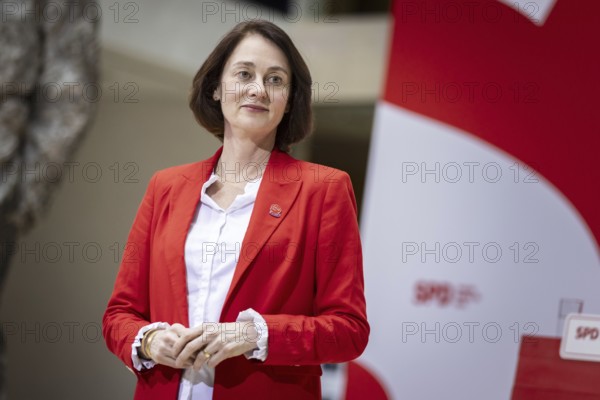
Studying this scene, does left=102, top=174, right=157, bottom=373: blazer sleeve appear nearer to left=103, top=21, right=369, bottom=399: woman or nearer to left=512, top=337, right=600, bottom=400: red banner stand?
left=103, top=21, right=369, bottom=399: woman

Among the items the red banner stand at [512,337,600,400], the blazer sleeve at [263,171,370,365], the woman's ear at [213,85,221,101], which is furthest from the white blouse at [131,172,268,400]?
the red banner stand at [512,337,600,400]

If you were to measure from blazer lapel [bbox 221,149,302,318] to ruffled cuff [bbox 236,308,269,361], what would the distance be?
0.06 metres

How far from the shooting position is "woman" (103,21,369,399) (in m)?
1.55

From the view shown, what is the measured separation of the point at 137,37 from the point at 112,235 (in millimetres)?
1834

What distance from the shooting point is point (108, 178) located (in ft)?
22.5

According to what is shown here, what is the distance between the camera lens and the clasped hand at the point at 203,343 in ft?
4.92

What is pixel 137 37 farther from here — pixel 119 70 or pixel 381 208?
pixel 381 208

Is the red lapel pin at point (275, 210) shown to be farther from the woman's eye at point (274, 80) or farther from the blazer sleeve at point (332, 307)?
the woman's eye at point (274, 80)

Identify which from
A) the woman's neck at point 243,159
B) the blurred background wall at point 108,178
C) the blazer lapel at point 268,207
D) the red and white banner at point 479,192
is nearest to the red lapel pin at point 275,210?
the blazer lapel at point 268,207

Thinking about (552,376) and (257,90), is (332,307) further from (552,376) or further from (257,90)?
(552,376)

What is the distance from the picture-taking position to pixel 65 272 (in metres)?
6.79

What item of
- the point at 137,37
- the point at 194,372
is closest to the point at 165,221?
the point at 194,372

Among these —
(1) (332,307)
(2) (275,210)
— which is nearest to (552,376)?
(1) (332,307)

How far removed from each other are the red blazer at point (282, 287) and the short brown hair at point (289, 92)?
97 millimetres
